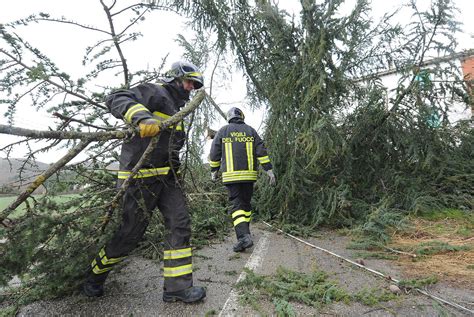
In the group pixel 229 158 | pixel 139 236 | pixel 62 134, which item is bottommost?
pixel 139 236

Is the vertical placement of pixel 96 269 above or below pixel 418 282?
above

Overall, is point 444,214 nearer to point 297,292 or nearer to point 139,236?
point 297,292

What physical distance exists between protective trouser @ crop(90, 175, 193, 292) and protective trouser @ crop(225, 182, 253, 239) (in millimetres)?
1501

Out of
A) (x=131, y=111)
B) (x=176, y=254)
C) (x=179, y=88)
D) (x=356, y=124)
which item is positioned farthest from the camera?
(x=356, y=124)

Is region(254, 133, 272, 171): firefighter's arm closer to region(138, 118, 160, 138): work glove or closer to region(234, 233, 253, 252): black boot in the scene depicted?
region(234, 233, 253, 252): black boot

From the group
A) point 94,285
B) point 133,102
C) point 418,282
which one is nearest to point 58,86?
point 133,102

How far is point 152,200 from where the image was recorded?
98.1 inches

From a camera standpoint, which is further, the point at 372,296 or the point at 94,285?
the point at 94,285

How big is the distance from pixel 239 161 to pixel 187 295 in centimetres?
215

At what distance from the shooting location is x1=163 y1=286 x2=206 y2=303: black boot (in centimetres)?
224

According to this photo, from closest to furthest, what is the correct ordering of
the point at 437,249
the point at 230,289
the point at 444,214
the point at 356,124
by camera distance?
the point at 230,289 < the point at 437,249 < the point at 444,214 < the point at 356,124

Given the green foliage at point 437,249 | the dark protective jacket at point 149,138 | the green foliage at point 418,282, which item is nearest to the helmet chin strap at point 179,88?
the dark protective jacket at point 149,138

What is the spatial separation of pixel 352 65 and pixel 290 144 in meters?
1.73

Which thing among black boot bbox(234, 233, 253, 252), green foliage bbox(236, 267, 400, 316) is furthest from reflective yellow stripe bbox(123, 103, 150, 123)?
black boot bbox(234, 233, 253, 252)
